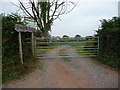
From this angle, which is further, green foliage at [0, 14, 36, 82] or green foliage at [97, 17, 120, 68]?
green foliage at [97, 17, 120, 68]

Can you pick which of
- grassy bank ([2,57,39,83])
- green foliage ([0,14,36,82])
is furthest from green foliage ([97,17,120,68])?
green foliage ([0,14,36,82])

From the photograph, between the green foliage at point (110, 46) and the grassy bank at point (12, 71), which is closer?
the grassy bank at point (12, 71)

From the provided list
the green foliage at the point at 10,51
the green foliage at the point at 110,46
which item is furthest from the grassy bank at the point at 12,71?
the green foliage at the point at 110,46

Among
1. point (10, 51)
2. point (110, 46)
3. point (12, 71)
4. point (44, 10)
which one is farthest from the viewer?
point (44, 10)

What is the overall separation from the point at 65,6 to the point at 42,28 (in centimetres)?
499

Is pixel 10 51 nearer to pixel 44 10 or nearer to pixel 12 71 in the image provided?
pixel 12 71

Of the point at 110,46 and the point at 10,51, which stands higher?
the point at 110,46

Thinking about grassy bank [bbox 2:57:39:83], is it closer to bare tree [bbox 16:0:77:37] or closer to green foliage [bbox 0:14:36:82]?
green foliage [bbox 0:14:36:82]

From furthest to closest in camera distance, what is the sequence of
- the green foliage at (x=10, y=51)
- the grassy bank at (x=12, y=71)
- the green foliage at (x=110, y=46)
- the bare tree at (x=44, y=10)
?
the bare tree at (x=44, y=10) → the green foliage at (x=110, y=46) → the green foliage at (x=10, y=51) → the grassy bank at (x=12, y=71)

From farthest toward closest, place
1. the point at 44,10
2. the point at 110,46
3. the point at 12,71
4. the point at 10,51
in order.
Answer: the point at 44,10
the point at 110,46
the point at 10,51
the point at 12,71

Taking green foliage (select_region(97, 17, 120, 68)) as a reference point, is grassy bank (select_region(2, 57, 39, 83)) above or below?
below

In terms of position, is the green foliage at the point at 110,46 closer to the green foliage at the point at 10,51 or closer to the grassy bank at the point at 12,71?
the grassy bank at the point at 12,71

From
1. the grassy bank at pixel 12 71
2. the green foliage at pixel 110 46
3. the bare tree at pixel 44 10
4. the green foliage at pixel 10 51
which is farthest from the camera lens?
the bare tree at pixel 44 10

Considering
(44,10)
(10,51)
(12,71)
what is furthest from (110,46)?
(44,10)
